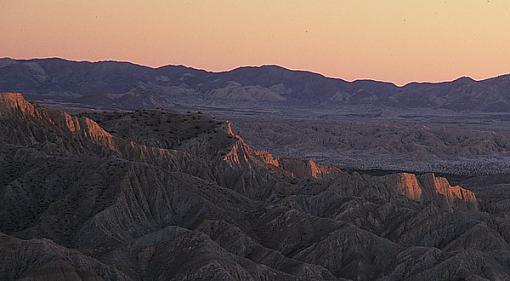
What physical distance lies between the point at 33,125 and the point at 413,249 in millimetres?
39369

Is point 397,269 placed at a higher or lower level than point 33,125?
lower

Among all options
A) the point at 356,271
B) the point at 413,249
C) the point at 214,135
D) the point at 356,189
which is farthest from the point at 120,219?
the point at 214,135

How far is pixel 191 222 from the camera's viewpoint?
6781cm

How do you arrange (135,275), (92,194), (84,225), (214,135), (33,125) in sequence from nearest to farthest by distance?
1. (135,275)
2. (84,225)
3. (92,194)
4. (33,125)
5. (214,135)

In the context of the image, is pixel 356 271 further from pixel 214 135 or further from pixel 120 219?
pixel 214 135

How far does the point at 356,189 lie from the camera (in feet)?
284

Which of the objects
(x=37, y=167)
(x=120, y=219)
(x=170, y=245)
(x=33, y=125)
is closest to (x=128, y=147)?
(x=33, y=125)

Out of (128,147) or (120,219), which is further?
(128,147)

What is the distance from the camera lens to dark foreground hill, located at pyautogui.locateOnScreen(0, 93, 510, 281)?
186 ft

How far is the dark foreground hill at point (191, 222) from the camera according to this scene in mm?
56719

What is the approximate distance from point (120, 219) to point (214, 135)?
42.1 m

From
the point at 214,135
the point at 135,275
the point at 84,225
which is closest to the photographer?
the point at 135,275

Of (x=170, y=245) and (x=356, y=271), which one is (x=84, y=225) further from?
(x=356, y=271)

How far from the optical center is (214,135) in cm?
10750
